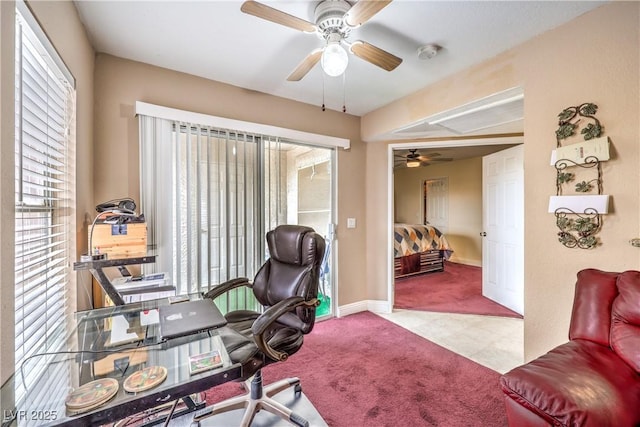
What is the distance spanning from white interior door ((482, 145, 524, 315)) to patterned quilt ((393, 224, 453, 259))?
1.19 metres

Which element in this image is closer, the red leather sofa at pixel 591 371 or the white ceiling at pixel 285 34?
the red leather sofa at pixel 591 371

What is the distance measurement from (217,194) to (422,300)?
122 inches

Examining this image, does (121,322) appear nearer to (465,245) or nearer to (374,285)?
(374,285)

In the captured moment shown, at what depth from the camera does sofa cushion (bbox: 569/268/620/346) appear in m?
1.35

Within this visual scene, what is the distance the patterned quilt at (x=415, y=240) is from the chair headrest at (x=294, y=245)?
10.3 feet

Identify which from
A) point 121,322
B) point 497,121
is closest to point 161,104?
point 121,322

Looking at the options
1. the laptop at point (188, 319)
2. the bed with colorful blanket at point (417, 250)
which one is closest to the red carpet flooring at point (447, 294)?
the bed with colorful blanket at point (417, 250)

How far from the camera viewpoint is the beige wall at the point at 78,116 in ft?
2.88

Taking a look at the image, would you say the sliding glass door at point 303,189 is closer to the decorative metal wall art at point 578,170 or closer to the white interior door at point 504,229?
the decorative metal wall art at point 578,170

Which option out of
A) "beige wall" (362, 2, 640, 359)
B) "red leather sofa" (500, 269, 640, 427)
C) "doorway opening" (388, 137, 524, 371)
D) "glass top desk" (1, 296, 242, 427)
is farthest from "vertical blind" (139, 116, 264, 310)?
"red leather sofa" (500, 269, 640, 427)

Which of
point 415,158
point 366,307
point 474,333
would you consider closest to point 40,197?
point 366,307

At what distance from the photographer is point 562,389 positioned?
104cm

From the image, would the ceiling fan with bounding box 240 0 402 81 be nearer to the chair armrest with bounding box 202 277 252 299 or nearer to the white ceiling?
Answer: the white ceiling

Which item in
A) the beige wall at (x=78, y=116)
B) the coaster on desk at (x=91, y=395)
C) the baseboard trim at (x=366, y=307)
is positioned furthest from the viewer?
the baseboard trim at (x=366, y=307)
